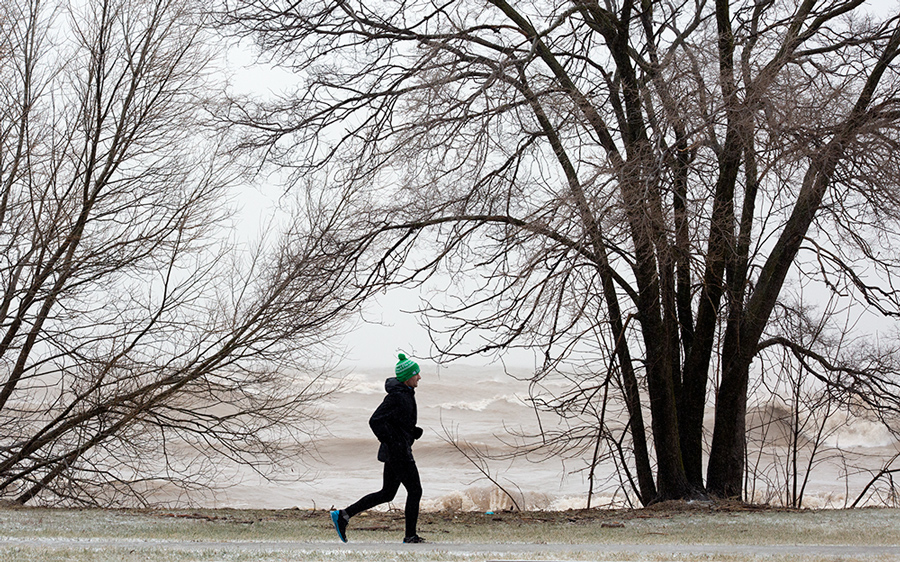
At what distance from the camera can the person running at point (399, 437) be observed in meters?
6.98

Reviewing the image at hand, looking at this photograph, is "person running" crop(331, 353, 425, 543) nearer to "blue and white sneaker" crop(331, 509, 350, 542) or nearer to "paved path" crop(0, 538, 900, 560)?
"blue and white sneaker" crop(331, 509, 350, 542)

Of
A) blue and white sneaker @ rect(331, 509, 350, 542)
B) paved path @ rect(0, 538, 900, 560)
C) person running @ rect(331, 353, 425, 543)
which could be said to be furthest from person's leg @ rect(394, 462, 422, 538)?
blue and white sneaker @ rect(331, 509, 350, 542)

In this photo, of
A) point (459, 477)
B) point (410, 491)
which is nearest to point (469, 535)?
point (410, 491)

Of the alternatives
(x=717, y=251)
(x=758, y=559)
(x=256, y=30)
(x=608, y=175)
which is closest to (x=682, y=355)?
(x=717, y=251)

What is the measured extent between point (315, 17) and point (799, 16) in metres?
7.20

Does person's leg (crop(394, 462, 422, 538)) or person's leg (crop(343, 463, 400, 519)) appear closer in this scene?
person's leg (crop(394, 462, 422, 538))

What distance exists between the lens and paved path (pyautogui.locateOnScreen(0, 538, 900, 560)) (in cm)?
628

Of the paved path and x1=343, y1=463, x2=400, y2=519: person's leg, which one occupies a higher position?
x1=343, y1=463, x2=400, y2=519: person's leg

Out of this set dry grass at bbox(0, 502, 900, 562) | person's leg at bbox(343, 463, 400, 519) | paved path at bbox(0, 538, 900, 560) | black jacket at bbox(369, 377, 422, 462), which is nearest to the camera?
dry grass at bbox(0, 502, 900, 562)

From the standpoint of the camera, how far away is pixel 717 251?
33.7 ft

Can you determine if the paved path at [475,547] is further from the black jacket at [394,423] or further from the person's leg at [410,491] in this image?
the black jacket at [394,423]

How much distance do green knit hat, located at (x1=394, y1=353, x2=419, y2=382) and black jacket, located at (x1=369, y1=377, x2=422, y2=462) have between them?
0.08 metres

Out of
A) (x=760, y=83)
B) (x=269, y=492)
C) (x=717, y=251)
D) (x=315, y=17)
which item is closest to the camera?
(x=760, y=83)

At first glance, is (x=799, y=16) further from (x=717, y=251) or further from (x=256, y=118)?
(x=256, y=118)
